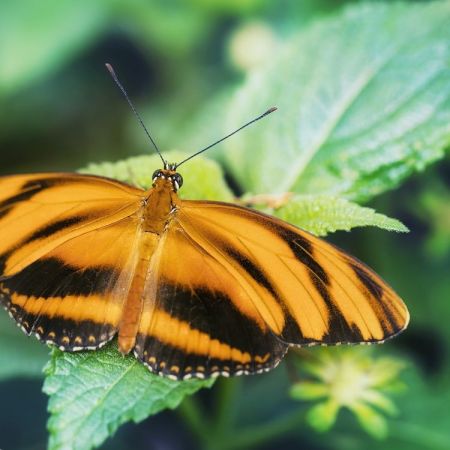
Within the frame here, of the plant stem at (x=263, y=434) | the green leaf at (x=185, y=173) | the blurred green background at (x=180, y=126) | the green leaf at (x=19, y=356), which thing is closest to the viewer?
the green leaf at (x=185, y=173)

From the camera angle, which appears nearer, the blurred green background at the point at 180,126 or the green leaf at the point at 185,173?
the green leaf at the point at 185,173

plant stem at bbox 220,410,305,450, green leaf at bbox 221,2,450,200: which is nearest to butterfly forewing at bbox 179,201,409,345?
green leaf at bbox 221,2,450,200

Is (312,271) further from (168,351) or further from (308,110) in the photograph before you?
(308,110)

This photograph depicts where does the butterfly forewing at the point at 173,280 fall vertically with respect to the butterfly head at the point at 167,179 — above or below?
below

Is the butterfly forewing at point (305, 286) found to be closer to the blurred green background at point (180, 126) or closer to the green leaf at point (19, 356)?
the green leaf at point (19, 356)

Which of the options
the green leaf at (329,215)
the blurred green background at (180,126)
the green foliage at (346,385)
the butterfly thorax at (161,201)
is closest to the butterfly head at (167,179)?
the butterfly thorax at (161,201)

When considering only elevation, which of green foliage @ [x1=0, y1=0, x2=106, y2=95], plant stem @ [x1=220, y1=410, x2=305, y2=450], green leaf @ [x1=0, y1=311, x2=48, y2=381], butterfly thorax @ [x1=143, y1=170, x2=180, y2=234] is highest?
green foliage @ [x1=0, y1=0, x2=106, y2=95]

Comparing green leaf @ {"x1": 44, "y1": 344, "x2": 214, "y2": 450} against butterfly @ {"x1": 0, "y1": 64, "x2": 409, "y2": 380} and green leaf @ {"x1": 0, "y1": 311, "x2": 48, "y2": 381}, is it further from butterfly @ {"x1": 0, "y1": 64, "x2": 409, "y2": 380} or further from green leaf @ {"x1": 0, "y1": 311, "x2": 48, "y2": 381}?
green leaf @ {"x1": 0, "y1": 311, "x2": 48, "y2": 381}
